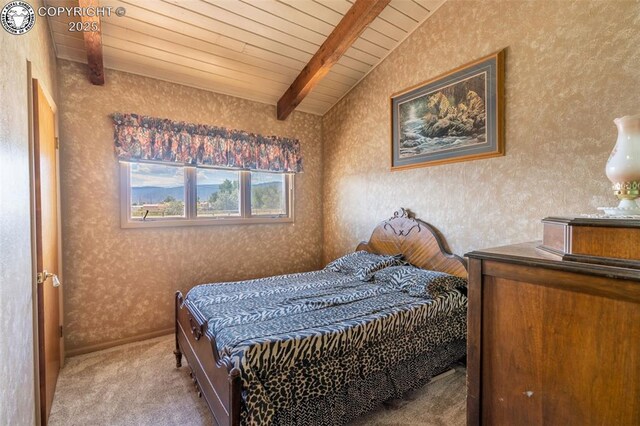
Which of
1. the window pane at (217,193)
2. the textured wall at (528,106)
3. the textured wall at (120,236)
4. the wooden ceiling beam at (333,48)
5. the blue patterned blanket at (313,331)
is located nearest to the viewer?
the blue patterned blanket at (313,331)

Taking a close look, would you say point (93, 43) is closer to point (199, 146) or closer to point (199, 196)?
point (199, 146)

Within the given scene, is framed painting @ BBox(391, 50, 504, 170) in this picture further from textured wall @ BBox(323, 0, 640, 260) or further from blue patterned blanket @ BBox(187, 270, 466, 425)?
blue patterned blanket @ BBox(187, 270, 466, 425)

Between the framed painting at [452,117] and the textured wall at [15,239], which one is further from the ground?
the framed painting at [452,117]

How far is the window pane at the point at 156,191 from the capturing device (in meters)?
2.98

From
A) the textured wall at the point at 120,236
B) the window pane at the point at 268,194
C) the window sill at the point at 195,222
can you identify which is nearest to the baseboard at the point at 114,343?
the textured wall at the point at 120,236

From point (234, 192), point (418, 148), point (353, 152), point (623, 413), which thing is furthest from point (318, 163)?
point (623, 413)

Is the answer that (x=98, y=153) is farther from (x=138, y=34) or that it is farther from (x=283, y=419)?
(x=283, y=419)

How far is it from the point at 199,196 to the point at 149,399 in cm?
198

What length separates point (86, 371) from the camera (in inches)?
95.3

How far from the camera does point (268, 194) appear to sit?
384 centimetres

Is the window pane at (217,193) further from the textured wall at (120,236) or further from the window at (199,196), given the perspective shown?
the textured wall at (120,236)

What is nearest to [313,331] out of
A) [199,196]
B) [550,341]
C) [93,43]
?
[550,341]

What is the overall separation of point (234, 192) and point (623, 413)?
11.4 ft

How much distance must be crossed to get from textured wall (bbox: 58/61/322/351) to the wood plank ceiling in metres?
0.19
